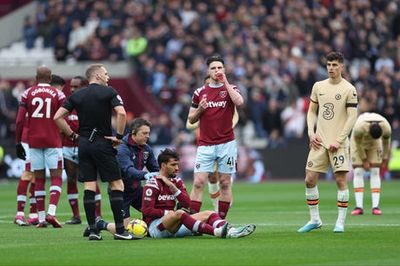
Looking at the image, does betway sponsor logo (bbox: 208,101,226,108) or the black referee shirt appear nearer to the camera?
the black referee shirt

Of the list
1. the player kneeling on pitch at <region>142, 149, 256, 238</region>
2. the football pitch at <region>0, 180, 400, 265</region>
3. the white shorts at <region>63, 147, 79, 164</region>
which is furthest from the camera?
the white shorts at <region>63, 147, 79, 164</region>

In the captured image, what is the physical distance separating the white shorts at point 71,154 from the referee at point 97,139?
13.4 ft

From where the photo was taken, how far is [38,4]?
4422 centimetres

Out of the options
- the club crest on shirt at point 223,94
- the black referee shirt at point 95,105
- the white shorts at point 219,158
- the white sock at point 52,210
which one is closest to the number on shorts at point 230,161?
the white shorts at point 219,158

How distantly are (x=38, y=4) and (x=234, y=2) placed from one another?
765 centimetres

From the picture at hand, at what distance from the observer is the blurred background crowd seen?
37.1 m

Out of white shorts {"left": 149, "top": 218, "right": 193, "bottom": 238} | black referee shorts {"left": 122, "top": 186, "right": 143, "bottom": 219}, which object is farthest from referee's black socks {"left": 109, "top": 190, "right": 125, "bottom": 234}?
black referee shorts {"left": 122, "top": 186, "right": 143, "bottom": 219}

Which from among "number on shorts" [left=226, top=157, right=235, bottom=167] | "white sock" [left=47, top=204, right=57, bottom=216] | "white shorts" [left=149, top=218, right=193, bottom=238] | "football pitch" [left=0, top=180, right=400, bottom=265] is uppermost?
"number on shorts" [left=226, top=157, right=235, bottom=167]

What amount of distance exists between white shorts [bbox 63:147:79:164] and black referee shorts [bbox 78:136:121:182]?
13.5 ft

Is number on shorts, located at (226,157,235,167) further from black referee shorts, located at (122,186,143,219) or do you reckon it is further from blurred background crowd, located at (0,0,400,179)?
blurred background crowd, located at (0,0,400,179)

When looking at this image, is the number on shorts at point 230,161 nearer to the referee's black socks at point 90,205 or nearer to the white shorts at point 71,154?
the referee's black socks at point 90,205

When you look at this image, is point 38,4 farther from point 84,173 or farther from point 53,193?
point 84,173

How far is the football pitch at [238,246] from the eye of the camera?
13.5m

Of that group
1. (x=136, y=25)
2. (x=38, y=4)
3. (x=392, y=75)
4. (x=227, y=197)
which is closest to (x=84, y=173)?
(x=227, y=197)
